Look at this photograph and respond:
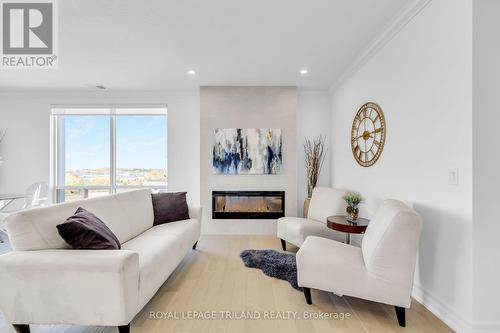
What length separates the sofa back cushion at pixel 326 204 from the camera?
11.2 ft

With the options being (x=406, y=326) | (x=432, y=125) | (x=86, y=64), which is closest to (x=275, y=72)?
(x=432, y=125)

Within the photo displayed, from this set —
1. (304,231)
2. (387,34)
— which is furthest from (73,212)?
(387,34)

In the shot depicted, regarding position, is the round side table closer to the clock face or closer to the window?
the clock face

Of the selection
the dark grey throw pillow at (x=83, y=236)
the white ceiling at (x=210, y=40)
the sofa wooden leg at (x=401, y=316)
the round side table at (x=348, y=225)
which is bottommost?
the sofa wooden leg at (x=401, y=316)

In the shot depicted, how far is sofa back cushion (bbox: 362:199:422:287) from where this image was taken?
1827 millimetres

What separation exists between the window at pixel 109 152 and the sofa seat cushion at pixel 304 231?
277 cm

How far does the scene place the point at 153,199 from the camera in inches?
135

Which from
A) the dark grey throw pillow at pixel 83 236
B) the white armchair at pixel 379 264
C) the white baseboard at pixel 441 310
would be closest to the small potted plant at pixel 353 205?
the white armchair at pixel 379 264

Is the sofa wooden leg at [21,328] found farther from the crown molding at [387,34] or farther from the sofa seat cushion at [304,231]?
the crown molding at [387,34]

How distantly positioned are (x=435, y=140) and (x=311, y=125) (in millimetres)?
2823

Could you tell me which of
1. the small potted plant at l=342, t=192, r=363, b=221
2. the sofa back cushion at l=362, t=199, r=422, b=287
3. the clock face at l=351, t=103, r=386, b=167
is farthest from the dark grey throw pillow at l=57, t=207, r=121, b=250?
the clock face at l=351, t=103, r=386, b=167

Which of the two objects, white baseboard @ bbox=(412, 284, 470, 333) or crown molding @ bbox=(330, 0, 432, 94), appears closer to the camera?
white baseboard @ bbox=(412, 284, 470, 333)

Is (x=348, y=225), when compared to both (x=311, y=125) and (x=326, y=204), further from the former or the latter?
(x=311, y=125)

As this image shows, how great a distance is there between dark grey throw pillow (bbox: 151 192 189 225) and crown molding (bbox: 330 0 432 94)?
303 cm
